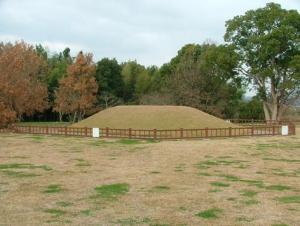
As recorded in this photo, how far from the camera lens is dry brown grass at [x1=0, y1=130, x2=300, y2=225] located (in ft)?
26.0

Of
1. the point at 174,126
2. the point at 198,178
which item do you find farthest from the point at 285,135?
the point at 198,178

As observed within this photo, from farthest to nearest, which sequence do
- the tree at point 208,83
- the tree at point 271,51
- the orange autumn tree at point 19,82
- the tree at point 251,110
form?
the tree at point 251,110 < the tree at point 208,83 < the tree at point 271,51 < the orange autumn tree at point 19,82

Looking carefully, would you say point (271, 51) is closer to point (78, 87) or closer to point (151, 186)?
point (78, 87)

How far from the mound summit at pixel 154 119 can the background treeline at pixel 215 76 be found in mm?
7567

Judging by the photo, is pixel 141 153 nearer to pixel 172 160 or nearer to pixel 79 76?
pixel 172 160

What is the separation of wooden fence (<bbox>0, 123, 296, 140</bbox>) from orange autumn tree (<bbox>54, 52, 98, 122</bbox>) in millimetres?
14057

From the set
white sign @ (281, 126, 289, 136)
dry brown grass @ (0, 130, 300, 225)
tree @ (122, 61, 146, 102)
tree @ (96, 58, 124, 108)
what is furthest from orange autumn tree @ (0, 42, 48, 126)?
white sign @ (281, 126, 289, 136)

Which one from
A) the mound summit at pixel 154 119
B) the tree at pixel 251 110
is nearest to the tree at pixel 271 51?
the tree at pixel 251 110

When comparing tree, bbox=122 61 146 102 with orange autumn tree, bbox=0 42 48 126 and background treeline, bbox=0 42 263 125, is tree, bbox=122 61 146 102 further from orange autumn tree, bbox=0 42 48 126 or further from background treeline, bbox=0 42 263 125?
orange autumn tree, bbox=0 42 48 126

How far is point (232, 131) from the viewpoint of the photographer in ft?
95.6

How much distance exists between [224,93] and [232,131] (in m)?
19.8

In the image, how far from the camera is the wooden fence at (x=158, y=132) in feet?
86.7

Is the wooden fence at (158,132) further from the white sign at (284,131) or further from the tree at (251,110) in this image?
the tree at (251,110)

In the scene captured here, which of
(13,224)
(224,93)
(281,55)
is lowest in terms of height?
(13,224)
